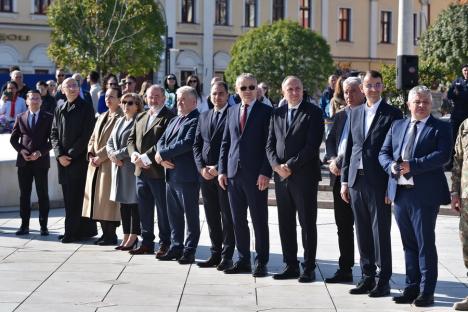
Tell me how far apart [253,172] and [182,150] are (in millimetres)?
1081

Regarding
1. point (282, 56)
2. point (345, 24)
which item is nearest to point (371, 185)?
point (282, 56)

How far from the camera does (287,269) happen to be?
1134 centimetres

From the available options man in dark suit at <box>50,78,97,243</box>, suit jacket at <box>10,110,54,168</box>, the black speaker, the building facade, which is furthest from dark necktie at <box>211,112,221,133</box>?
the building facade

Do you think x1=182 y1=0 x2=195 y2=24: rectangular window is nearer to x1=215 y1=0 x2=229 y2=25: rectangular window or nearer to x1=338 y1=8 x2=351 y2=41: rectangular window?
x1=215 y1=0 x2=229 y2=25: rectangular window

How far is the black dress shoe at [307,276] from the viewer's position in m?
11.1

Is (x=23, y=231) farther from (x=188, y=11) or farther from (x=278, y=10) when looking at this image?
(x=278, y=10)

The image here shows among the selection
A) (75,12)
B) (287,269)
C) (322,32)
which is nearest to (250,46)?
(75,12)

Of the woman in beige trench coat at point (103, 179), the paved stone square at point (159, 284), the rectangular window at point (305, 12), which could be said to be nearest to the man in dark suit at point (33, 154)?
the paved stone square at point (159, 284)

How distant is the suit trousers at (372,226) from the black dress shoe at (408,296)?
0.41 m

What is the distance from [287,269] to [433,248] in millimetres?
1980

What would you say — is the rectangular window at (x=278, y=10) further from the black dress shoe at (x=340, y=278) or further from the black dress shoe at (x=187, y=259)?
the black dress shoe at (x=340, y=278)

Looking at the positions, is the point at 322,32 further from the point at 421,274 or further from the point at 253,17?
the point at 421,274

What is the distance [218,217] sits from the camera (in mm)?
12281

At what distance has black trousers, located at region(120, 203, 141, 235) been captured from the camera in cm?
1330
